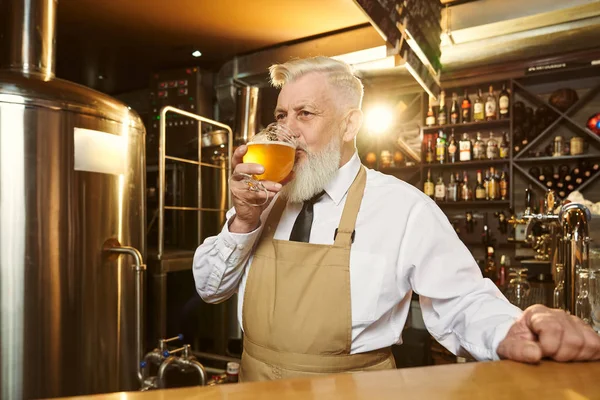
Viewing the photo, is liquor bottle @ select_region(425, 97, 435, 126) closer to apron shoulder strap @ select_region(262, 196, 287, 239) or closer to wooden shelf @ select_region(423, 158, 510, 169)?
wooden shelf @ select_region(423, 158, 510, 169)

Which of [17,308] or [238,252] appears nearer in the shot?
[238,252]

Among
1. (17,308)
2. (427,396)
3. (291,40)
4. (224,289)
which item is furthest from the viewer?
(291,40)

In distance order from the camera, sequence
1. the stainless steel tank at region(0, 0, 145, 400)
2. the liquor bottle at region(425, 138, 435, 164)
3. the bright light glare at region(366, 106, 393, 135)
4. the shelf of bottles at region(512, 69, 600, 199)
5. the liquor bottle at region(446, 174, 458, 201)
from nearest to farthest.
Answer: the stainless steel tank at region(0, 0, 145, 400)
the shelf of bottles at region(512, 69, 600, 199)
the liquor bottle at region(446, 174, 458, 201)
the liquor bottle at region(425, 138, 435, 164)
the bright light glare at region(366, 106, 393, 135)

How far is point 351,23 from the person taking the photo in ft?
13.5

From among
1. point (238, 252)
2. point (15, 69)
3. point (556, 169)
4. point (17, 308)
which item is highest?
point (15, 69)

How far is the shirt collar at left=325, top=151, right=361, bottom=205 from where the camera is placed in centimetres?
152

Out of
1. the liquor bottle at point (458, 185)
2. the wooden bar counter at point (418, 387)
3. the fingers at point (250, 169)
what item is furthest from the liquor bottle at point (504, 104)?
the wooden bar counter at point (418, 387)

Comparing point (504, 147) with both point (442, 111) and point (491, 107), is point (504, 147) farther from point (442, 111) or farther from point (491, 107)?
point (442, 111)

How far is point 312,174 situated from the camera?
4.79 feet

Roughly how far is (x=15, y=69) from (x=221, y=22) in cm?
196

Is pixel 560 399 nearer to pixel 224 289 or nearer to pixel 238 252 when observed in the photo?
pixel 238 252

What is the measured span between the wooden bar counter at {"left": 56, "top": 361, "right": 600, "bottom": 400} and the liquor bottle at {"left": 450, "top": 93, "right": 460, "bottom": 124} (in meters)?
4.89

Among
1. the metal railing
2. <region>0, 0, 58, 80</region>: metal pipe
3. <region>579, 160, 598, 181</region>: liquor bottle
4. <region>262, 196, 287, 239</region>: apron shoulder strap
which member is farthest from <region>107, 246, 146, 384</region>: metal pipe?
<region>579, 160, 598, 181</region>: liquor bottle

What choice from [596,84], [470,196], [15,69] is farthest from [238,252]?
[596,84]
